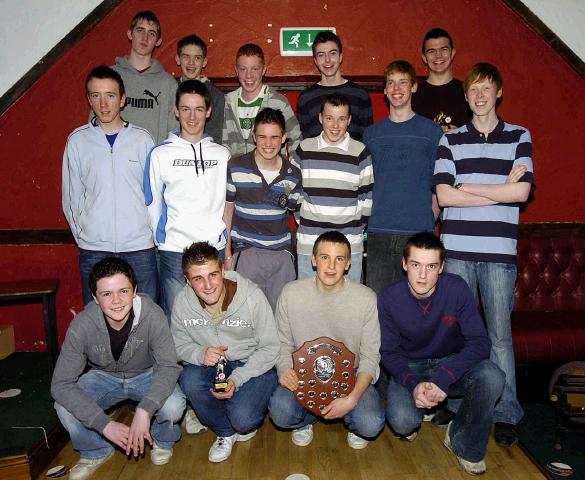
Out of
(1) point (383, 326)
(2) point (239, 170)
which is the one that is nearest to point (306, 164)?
(2) point (239, 170)

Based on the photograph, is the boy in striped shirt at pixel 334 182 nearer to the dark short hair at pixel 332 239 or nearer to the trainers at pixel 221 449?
the dark short hair at pixel 332 239

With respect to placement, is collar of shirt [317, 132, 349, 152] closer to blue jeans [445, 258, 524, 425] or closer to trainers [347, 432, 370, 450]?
blue jeans [445, 258, 524, 425]

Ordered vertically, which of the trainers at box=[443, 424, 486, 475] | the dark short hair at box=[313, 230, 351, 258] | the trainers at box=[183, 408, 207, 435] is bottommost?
the trainers at box=[443, 424, 486, 475]

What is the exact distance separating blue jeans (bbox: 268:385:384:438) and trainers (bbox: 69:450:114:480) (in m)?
0.99

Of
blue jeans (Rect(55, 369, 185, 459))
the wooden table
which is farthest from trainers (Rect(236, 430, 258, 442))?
the wooden table

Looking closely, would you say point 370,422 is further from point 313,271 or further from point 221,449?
point 313,271

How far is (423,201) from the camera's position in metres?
3.39

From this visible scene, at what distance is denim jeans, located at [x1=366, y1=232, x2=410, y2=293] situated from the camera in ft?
11.2

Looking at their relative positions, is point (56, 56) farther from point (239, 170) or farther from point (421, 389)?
point (421, 389)

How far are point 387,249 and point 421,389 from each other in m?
0.93

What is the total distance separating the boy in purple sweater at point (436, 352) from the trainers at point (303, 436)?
1.63 ft

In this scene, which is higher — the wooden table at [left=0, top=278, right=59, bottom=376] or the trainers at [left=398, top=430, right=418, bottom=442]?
the wooden table at [left=0, top=278, right=59, bottom=376]

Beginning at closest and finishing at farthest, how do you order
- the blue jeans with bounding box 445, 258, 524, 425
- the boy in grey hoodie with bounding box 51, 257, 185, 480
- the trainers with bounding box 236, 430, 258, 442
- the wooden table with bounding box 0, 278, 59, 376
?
the boy in grey hoodie with bounding box 51, 257, 185, 480
the blue jeans with bounding box 445, 258, 524, 425
the trainers with bounding box 236, 430, 258, 442
the wooden table with bounding box 0, 278, 59, 376

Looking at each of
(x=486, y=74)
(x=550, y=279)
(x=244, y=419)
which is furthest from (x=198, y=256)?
(x=550, y=279)
